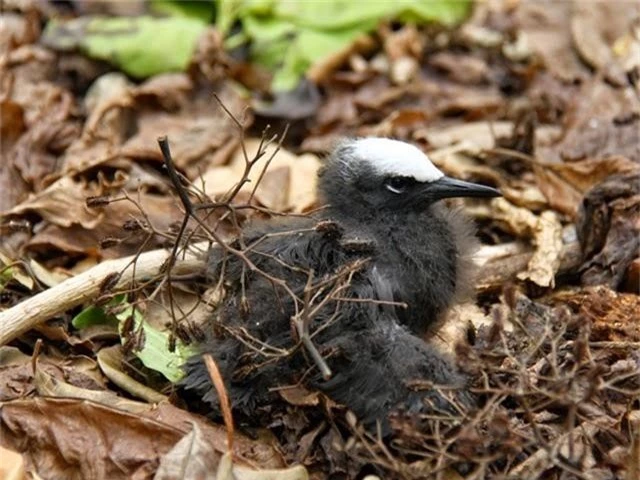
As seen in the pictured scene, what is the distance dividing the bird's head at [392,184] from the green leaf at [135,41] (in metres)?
3.13

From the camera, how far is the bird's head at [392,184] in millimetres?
4867

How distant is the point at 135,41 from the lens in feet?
25.5

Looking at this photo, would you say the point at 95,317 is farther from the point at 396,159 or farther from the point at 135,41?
the point at 135,41

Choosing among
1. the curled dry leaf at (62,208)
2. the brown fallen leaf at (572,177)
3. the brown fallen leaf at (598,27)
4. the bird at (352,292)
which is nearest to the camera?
the bird at (352,292)

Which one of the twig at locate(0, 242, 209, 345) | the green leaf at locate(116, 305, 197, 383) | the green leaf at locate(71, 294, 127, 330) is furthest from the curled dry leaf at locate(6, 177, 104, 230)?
the green leaf at locate(116, 305, 197, 383)

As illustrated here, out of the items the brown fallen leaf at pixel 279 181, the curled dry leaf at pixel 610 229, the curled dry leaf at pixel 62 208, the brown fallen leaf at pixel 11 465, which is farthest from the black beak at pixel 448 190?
the brown fallen leaf at pixel 11 465

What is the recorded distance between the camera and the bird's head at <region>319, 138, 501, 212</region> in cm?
487

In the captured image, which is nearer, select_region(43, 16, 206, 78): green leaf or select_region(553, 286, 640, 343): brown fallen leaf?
select_region(553, 286, 640, 343): brown fallen leaf

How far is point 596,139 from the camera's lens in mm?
6730

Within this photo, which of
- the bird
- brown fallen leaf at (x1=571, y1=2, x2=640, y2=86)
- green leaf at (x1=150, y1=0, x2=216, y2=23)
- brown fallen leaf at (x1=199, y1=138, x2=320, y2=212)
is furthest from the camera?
green leaf at (x1=150, y1=0, x2=216, y2=23)

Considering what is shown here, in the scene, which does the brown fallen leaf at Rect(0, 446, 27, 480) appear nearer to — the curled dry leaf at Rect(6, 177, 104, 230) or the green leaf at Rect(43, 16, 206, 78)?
the curled dry leaf at Rect(6, 177, 104, 230)

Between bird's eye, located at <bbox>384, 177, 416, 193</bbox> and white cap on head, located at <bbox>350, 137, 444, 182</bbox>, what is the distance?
0.06ft

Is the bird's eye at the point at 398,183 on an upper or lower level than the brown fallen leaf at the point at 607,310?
upper

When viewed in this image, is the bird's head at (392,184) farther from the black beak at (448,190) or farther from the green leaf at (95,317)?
the green leaf at (95,317)
